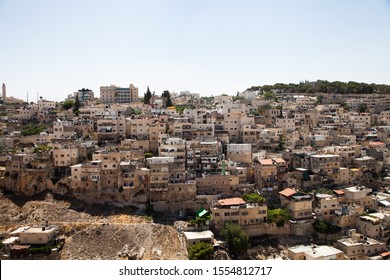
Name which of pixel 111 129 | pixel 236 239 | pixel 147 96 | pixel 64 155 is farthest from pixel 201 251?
pixel 147 96

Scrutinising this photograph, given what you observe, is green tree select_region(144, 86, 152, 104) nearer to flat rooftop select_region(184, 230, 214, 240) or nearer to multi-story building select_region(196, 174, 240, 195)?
multi-story building select_region(196, 174, 240, 195)

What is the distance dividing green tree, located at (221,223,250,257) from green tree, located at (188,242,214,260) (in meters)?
0.71

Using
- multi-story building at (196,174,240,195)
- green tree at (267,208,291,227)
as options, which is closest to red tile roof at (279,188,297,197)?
green tree at (267,208,291,227)

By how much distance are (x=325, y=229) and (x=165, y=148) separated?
548 centimetres

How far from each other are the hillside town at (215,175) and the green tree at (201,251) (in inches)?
11.4

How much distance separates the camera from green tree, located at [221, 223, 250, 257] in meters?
10.3

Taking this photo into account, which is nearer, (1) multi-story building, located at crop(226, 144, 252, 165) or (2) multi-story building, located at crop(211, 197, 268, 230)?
(2) multi-story building, located at crop(211, 197, 268, 230)

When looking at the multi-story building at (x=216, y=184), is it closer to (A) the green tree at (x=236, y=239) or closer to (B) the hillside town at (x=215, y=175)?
(B) the hillside town at (x=215, y=175)

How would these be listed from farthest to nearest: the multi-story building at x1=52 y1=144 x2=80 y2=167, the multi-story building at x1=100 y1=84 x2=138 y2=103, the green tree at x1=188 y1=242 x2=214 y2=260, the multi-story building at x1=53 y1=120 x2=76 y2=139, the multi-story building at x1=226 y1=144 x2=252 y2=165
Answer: the multi-story building at x1=100 y1=84 x2=138 y2=103
the multi-story building at x1=53 y1=120 x2=76 y2=139
the multi-story building at x1=226 y1=144 x2=252 y2=165
the multi-story building at x1=52 y1=144 x2=80 y2=167
the green tree at x1=188 y1=242 x2=214 y2=260

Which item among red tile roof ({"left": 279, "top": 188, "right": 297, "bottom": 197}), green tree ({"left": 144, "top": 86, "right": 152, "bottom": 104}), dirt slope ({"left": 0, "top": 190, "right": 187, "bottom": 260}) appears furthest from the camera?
green tree ({"left": 144, "top": 86, "right": 152, "bottom": 104})

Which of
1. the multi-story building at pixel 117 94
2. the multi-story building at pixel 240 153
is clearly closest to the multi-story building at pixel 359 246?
the multi-story building at pixel 240 153

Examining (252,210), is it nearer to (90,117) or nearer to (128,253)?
(128,253)

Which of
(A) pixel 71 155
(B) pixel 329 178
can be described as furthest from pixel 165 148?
(B) pixel 329 178

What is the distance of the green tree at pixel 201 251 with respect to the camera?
9406 mm
